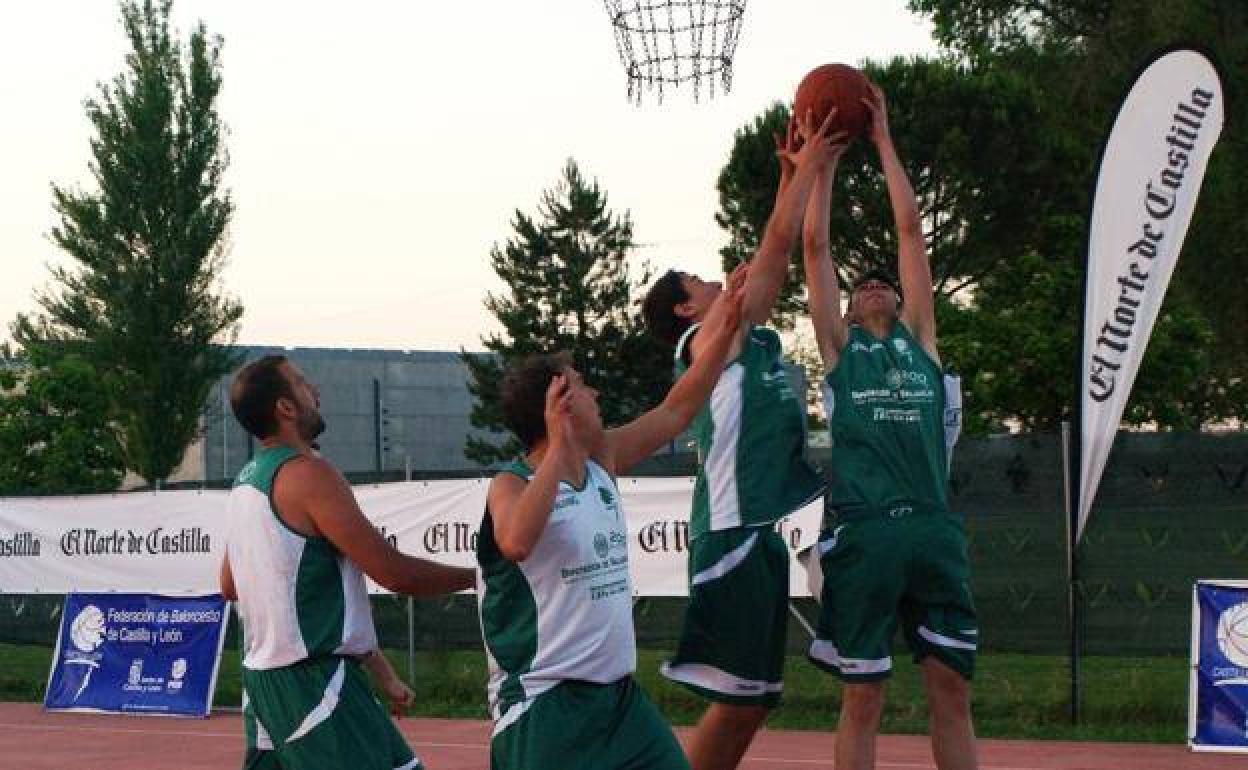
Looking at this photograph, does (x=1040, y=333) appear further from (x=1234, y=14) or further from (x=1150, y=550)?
(x=1150, y=550)

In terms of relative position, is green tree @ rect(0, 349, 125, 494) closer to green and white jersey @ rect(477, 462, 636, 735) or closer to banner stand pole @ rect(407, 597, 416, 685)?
banner stand pole @ rect(407, 597, 416, 685)

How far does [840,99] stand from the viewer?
7.00 metres

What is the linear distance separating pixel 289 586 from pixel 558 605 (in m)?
0.83

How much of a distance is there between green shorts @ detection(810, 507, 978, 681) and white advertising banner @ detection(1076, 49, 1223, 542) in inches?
183

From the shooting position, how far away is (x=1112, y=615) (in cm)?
1272

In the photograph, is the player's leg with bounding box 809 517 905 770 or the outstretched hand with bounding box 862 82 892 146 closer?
the player's leg with bounding box 809 517 905 770

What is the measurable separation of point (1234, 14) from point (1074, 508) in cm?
2809

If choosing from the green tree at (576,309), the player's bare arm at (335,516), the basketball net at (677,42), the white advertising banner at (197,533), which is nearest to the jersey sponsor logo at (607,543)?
the player's bare arm at (335,516)

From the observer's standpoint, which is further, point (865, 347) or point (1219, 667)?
point (1219, 667)

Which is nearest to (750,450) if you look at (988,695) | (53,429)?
(988,695)

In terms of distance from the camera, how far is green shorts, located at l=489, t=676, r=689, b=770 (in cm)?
542

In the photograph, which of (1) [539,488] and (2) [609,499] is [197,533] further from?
(1) [539,488]

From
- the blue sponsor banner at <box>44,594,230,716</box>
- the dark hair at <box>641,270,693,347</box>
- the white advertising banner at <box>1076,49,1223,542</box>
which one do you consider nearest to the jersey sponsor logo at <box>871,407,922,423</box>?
the dark hair at <box>641,270,693,347</box>

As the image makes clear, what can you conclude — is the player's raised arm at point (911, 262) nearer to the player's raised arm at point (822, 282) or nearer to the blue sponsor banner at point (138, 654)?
the player's raised arm at point (822, 282)
